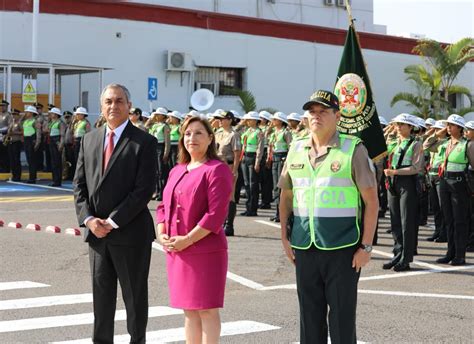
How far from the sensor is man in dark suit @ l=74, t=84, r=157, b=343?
6262 mm

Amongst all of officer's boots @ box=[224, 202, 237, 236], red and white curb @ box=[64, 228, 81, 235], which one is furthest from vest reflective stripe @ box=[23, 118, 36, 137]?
officer's boots @ box=[224, 202, 237, 236]

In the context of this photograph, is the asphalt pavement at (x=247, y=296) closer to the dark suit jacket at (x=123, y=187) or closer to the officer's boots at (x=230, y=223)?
the officer's boots at (x=230, y=223)

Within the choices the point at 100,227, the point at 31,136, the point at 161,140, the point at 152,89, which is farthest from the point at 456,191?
the point at 152,89

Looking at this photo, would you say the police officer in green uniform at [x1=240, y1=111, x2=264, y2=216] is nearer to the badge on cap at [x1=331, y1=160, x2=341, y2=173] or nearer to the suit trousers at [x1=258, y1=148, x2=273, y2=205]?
the suit trousers at [x1=258, y1=148, x2=273, y2=205]

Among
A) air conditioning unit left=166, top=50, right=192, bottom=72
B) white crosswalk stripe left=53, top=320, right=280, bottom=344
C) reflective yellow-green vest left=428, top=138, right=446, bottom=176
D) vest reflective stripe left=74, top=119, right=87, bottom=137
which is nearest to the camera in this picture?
white crosswalk stripe left=53, top=320, right=280, bottom=344

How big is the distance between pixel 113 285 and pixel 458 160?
7140mm

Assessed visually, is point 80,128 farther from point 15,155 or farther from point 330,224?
point 330,224

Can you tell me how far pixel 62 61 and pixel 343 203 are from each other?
23611mm

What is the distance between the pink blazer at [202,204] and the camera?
5.92 meters

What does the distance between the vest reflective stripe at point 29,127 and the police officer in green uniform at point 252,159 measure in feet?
23.4

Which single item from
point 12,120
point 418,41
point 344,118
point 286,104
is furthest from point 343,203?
point 418,41

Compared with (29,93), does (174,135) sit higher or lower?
lower

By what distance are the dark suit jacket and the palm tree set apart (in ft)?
91.0

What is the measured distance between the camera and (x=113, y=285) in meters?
6.39
